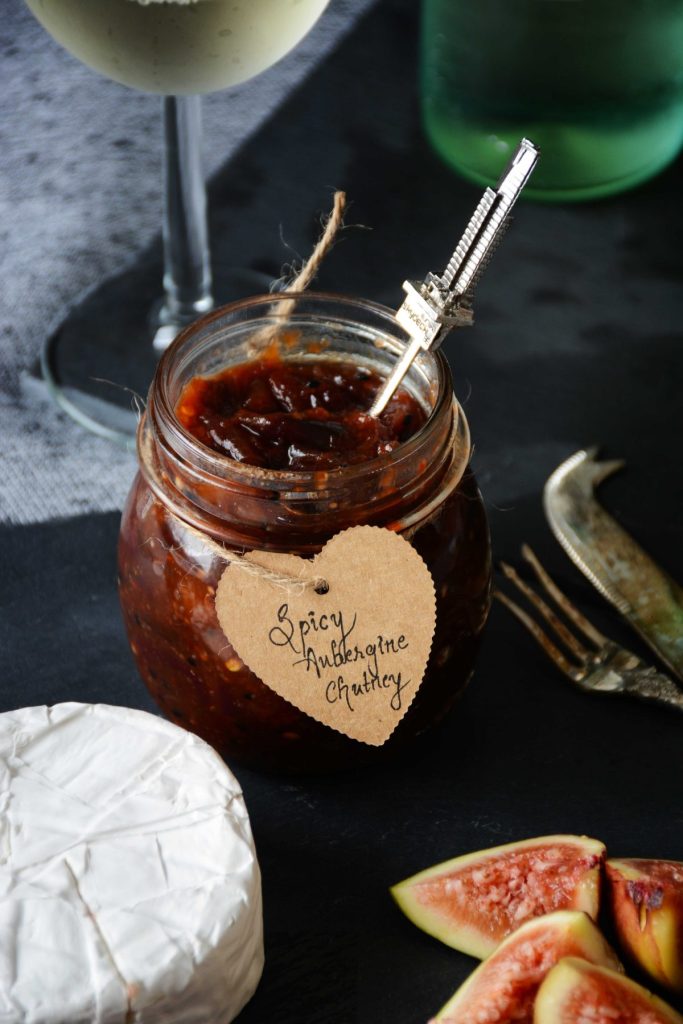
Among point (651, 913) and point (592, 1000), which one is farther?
point (651, 913)

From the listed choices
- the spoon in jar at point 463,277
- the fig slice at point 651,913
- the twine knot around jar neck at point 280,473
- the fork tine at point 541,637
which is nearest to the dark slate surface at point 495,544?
the fork tine at point 541,637

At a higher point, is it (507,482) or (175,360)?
(175,360)

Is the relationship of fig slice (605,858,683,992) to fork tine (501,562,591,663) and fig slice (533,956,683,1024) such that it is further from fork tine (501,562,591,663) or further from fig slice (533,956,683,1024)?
fork tine (501,562,591,663)

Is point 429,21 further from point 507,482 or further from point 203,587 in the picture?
point 203,587

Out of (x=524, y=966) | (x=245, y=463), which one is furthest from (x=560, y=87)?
(x=524, y=966)

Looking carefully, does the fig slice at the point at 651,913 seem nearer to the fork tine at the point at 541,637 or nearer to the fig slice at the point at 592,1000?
the fig slice at the point at 592,1000

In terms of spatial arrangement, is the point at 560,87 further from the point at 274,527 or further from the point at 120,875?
the point at 120,875

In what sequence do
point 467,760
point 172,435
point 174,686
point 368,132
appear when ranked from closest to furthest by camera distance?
1. point 172,435
2. point 174,686
3. point 467,760
4. point 368,132

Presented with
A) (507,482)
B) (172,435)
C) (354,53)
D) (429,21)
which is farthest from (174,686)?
(354,53)
